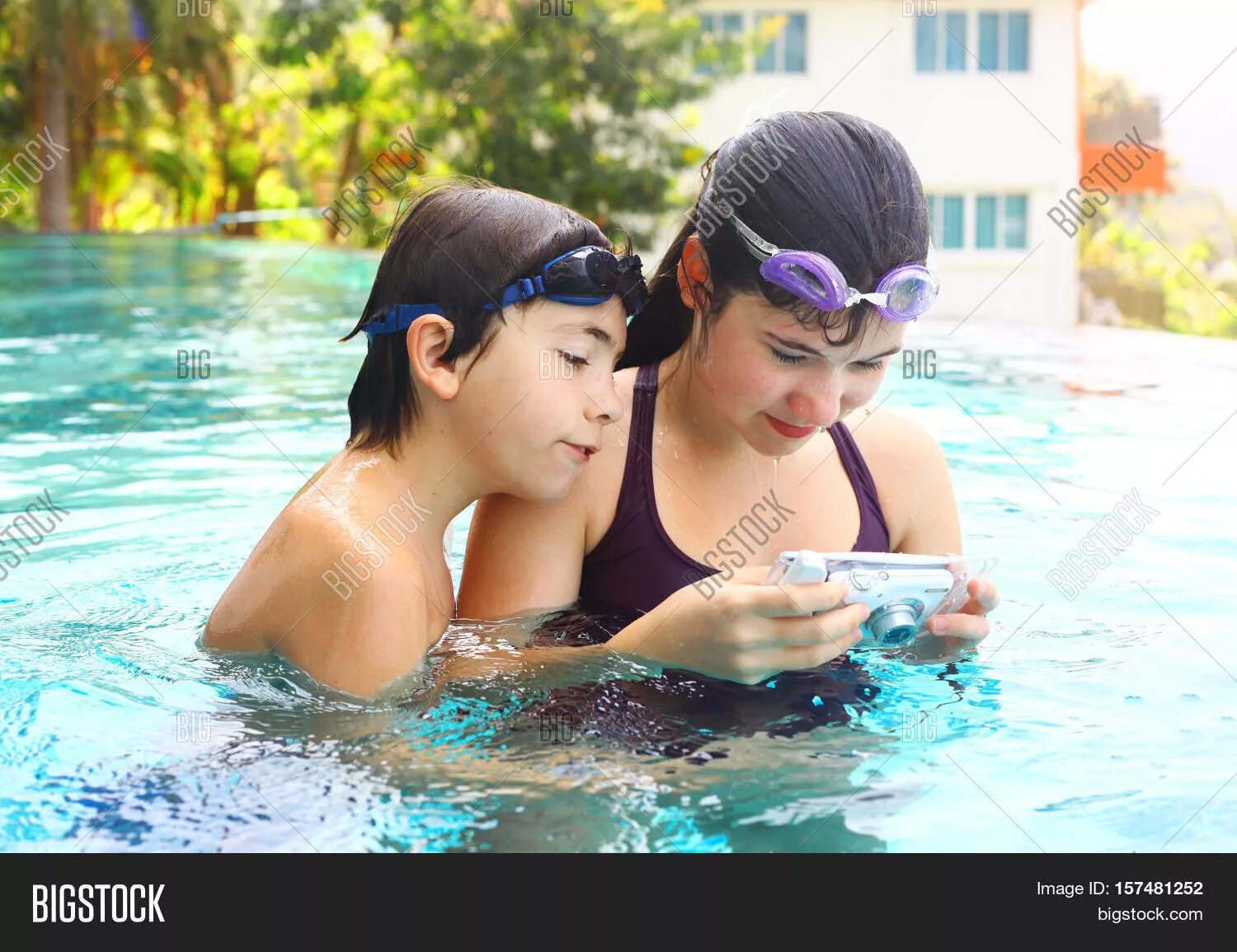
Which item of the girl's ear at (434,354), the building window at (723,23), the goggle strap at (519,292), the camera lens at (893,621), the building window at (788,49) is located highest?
the building window at (723,23)

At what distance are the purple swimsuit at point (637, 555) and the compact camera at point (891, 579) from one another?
51 centimetres

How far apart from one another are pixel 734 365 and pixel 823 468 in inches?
25.8

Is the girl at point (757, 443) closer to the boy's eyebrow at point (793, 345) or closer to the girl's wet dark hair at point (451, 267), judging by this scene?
the boy's eyebrow at point (793, 345)

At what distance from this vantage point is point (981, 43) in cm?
2448

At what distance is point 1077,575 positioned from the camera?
4.75 m

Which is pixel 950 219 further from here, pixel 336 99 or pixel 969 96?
pixel 336 99

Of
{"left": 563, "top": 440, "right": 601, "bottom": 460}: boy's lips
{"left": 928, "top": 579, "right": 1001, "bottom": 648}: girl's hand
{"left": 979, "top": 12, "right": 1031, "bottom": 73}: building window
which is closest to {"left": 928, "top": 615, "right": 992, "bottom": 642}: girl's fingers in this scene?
{"left": 928, "top": 579, "right": 1001, "bottom": 648}: girl's hand

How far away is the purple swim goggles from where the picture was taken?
2.89 m

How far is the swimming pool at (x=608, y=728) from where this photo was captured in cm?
258

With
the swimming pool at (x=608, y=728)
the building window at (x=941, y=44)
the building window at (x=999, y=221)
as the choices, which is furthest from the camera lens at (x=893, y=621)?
the building window at (x=941, y=44)

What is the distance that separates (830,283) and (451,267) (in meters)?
0.90

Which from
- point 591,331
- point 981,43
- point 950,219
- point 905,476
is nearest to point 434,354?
point 591,331
